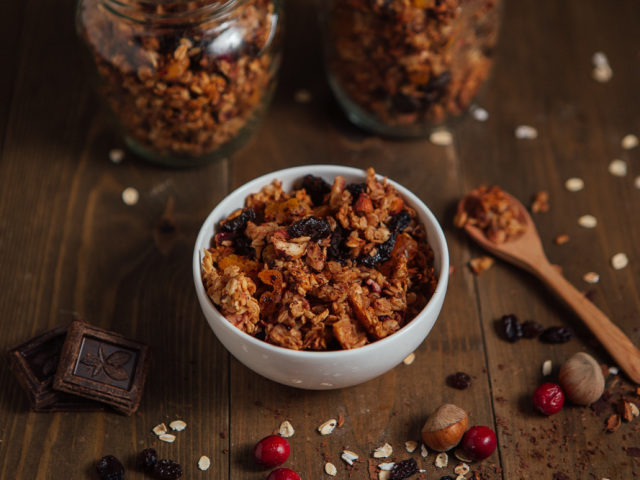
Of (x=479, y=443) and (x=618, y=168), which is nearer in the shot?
(x=479, y=443)

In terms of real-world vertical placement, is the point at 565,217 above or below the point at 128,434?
above

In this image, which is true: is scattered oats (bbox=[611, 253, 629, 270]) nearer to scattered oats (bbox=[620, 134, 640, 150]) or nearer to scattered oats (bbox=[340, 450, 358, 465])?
scattered oats (bbox=[620, 134, 640, 150])

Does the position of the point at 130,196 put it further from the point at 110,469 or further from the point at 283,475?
the point at 283,475

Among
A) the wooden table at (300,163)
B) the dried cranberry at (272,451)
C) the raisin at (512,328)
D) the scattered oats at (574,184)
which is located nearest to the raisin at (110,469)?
the wooden table at (300,163)

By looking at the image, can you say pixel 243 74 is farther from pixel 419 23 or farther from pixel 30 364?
pixel 30 364

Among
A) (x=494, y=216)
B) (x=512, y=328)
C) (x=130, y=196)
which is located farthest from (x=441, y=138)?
(x=130, y=196)

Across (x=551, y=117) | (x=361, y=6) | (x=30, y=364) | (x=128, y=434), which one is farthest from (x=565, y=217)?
(x=30, y=364)
